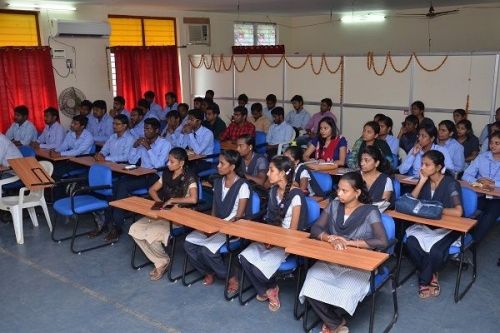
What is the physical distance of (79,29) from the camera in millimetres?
8539

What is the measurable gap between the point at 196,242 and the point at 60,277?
4.84ft

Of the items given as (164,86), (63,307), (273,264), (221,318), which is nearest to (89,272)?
A: (63,307)

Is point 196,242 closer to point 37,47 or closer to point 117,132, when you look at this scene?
point 117,132

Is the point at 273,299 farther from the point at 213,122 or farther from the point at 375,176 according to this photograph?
the point at 213,122

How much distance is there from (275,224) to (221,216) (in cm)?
55

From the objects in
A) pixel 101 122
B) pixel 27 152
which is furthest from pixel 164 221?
pixel 101 122

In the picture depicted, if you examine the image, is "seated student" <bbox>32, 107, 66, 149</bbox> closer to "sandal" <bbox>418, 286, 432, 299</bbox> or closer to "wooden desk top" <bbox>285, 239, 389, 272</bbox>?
"wooden desk top" <bbox>285, 239, 389, 272</bbox>

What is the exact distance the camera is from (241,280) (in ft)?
13.6

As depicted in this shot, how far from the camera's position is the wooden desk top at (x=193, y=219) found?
3.97 m

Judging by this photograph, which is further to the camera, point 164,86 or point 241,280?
point 164,86

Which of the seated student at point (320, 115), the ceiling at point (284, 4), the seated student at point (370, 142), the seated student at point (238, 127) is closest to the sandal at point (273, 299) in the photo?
the seated student at point (370, 142)

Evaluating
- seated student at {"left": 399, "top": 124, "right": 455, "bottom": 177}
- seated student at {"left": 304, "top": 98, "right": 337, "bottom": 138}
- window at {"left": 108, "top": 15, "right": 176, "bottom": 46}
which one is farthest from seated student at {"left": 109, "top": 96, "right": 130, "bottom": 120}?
seated student at {"left": 399, "top": 124, "right": 455, "bottom": 177}

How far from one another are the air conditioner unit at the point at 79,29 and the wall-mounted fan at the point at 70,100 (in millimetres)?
1000

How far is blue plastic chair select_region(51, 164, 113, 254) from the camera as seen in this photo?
5285 mm
